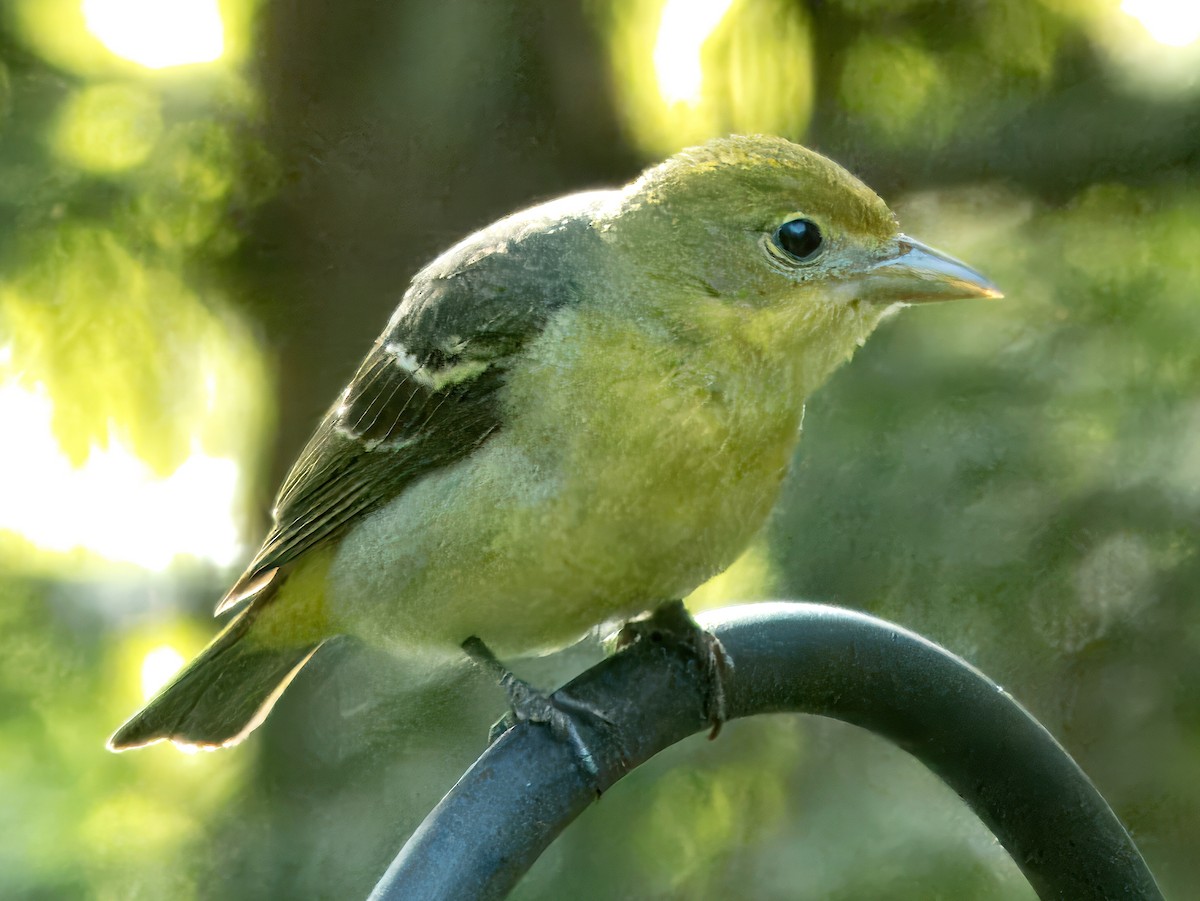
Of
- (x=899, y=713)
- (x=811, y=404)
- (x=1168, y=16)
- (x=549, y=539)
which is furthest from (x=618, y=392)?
(x=1168, y=16)

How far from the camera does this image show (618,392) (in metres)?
1.94

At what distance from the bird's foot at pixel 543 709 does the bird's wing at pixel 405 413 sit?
304 millimetres

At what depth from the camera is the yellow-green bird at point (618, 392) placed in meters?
1.94

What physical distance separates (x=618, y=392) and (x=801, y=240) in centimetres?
35

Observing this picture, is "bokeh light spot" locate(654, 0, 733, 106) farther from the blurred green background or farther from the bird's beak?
the bird's beak

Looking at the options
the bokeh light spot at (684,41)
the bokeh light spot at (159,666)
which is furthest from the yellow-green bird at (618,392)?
the bokeh light spot at (684,41)

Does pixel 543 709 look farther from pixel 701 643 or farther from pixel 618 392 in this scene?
pixel 618 392

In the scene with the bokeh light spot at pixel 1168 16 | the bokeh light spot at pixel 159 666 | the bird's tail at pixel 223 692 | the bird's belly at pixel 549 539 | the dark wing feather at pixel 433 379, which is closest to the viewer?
the bird's belly at pixel 549 539

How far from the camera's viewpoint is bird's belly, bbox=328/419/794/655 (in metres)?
1.93

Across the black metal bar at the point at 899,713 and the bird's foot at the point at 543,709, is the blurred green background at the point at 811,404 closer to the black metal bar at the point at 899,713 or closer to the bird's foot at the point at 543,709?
the bird's foot at the point at 543,709

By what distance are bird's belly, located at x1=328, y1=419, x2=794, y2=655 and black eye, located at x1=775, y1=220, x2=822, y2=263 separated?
0.94 ft

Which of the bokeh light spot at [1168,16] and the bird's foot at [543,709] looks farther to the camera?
the bokeh light spot at [1168,16]

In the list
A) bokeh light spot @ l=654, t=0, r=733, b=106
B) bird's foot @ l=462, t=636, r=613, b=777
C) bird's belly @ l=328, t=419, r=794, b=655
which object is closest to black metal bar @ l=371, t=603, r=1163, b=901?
bird's foot @ l=462, t=636, r=613, b=777

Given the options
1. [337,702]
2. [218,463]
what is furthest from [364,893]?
[218,463]
